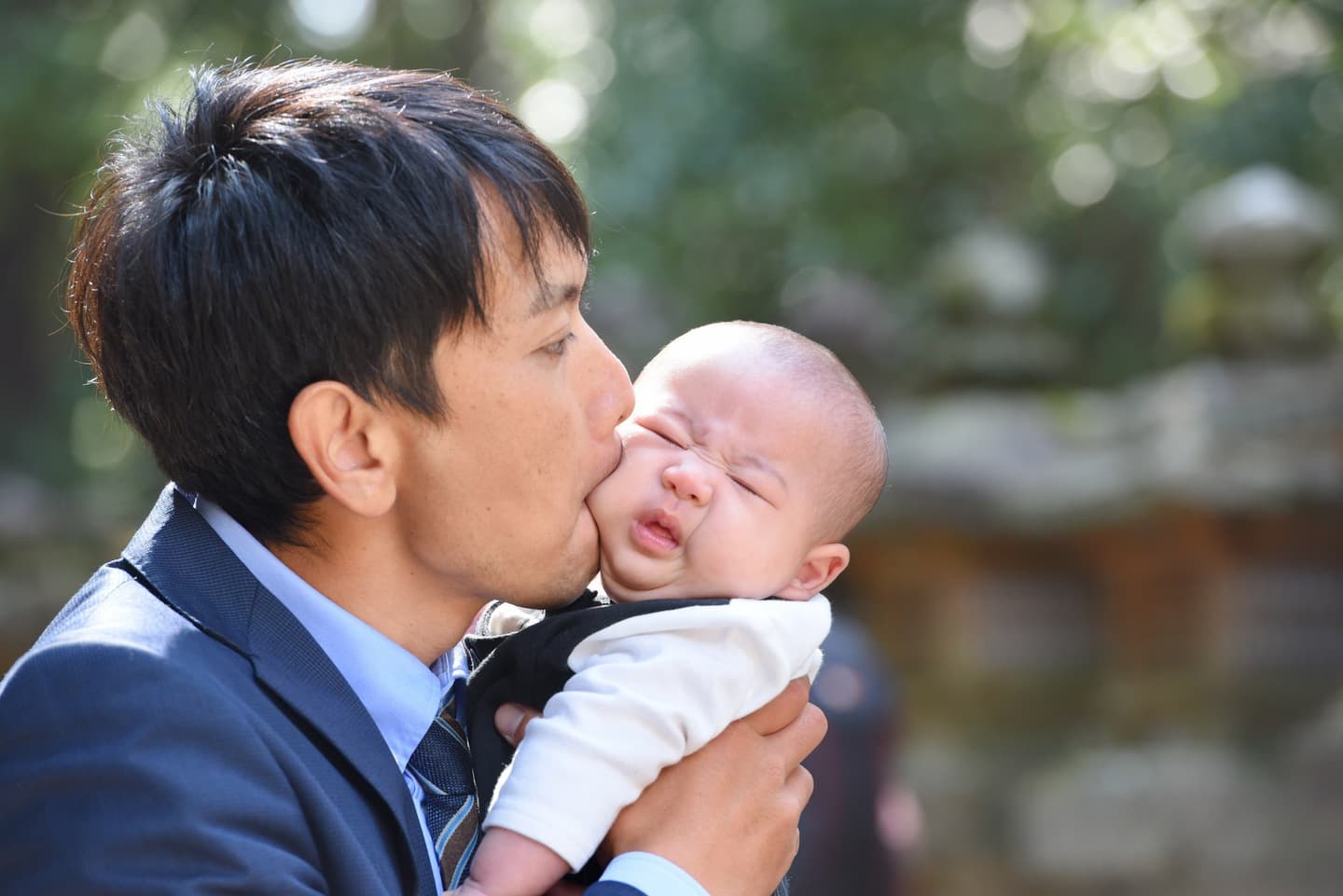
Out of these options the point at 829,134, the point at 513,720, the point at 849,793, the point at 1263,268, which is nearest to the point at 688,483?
the point at 513,720

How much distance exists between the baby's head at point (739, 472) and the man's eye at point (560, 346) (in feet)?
0.66

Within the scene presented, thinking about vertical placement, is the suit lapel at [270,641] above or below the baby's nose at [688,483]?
below

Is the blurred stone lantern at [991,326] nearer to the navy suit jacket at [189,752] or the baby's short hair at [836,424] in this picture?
the baby's short hair at [836,424]

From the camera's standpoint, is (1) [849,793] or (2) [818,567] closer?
(2) [818,567]

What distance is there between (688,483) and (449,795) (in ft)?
1.61

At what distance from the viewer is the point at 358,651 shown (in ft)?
5.67

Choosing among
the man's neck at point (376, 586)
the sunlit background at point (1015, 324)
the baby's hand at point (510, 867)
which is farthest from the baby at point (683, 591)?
the sunlit background at point (1015, 324)

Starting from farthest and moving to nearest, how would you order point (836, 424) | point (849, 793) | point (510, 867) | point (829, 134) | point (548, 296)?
1. point (829, 134)
2. point (849, 793)
3. point (836, 424)
4. point (548, 296)
5. point (510, 867)

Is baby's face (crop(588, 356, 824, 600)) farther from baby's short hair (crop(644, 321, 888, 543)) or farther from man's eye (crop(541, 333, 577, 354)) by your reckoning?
man's eye (crop(541, 333, 577, 354))

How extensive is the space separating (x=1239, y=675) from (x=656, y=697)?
241 inches

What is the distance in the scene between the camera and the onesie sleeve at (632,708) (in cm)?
161

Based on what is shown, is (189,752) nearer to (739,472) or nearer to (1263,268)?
(739,472)

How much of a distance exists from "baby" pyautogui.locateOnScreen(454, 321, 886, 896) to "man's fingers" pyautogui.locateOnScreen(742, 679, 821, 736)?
0.03 metres

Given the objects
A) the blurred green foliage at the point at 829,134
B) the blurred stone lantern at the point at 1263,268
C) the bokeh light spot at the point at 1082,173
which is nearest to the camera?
the blurred stone lantern at the point at 1263,268
